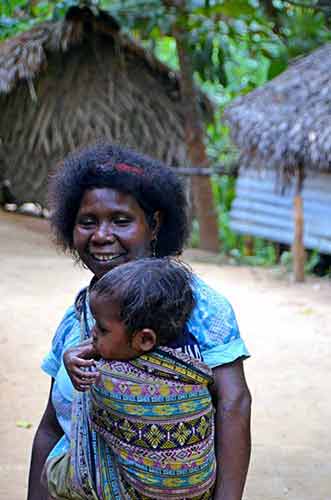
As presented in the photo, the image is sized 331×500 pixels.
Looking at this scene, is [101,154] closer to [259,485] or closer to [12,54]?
[259,485]

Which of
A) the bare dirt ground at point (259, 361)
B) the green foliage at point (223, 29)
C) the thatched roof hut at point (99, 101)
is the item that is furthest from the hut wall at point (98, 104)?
the bare dirt ground at point (259, 361)

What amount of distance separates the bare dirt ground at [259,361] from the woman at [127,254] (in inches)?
64.6

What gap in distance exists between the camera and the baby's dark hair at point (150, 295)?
1.74 meters

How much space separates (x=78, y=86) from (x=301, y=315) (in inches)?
294

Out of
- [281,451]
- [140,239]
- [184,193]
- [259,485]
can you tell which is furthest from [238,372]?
[281,451]

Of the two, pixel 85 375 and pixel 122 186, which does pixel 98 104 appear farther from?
pixel 85 375

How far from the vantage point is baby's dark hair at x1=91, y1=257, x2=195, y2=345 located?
5.70 feet

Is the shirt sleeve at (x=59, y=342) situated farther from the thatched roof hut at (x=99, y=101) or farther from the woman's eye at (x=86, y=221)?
the thatched roof hut at (x=99, y=101)

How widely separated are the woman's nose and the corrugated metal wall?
26.5ft

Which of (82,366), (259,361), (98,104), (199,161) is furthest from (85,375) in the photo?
(98,104)

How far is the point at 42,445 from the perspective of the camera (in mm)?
2180

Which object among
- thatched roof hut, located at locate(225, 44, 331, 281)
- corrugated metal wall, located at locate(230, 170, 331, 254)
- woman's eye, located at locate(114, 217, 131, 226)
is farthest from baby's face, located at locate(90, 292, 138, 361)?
corrugated metal wall, located at locate(230, 170, 331, 254)

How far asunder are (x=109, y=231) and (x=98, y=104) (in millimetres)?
A: 11715

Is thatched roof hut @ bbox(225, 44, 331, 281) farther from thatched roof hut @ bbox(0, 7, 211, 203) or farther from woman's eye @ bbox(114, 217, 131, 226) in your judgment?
woman's eye @ bbox(114, 217, 131, 226)
